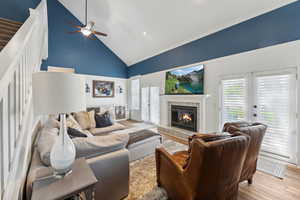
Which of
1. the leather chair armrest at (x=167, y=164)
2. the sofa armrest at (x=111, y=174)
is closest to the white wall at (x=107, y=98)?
the sofa armrest at (x=111, y=174)

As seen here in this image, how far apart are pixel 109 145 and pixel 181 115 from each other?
131 inches

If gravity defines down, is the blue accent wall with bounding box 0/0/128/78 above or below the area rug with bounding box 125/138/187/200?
above

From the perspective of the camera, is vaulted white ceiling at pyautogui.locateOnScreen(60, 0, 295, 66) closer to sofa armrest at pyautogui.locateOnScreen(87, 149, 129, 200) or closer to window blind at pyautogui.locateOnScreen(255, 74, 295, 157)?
window blind at pyautogui.locateOnScreen(255, 74, 295, 157)

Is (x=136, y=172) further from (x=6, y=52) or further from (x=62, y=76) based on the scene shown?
(x=6, y=52)

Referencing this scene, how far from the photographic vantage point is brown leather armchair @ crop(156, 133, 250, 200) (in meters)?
1.13

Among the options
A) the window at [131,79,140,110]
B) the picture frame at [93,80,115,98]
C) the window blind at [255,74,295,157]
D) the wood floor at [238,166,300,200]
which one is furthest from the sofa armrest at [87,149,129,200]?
the picture frame at [93,80,115,98]

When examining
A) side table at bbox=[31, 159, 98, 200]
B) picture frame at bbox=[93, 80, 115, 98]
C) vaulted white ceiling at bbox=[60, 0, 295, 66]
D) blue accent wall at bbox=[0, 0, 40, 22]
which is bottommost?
side table at bbox=[31, 159, 98, 200]

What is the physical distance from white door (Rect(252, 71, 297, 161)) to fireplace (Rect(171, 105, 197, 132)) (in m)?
1.56

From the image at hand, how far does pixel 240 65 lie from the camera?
3.13 m

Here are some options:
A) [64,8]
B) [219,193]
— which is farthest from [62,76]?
[64,8]

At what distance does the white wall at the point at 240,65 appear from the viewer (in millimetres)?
2518

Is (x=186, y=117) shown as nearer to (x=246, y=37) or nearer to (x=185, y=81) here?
(x=185, y=81)

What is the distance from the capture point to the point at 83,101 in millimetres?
1186

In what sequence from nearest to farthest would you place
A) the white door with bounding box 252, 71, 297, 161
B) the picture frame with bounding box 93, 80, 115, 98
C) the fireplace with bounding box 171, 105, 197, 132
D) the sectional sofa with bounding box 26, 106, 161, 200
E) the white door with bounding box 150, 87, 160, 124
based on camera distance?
the sectional sofa with bounding box 26, 106, 161, 200
the white door with bounding box 252, 71, 297, 161
the fireplace with bounding box 171, 105, 197, 132
the white door with bounding box 150, 87, 160, 124
the picture frame with bounding box 93, 80, 115, 98
